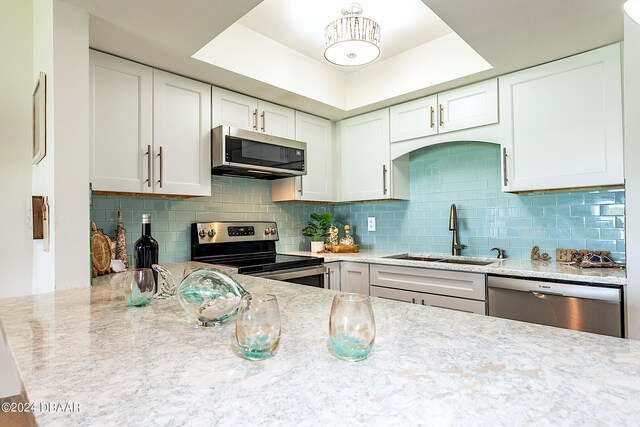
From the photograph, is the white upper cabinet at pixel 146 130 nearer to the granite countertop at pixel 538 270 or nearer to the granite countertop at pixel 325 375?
the granite countertop at pixel 325 375

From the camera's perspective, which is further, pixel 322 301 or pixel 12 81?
pixel 12 81

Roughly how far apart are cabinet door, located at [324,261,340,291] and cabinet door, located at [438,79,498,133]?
1.37 metres

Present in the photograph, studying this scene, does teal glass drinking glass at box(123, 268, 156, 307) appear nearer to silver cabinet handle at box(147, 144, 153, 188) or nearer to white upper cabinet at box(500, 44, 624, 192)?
silver cabinet handle at box(147, 144, 153, 188)

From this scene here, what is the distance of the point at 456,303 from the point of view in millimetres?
2367

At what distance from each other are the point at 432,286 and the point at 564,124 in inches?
51.9

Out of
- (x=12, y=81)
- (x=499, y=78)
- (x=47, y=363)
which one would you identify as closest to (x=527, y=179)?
(x=499, y=78)

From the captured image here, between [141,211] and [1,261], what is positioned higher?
[141,211]

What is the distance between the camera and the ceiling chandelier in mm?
2025

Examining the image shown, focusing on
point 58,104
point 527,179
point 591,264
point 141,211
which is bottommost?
point 591,264

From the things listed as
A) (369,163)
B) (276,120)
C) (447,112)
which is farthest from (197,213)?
(447,112)

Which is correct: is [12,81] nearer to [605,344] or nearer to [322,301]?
[322,301]

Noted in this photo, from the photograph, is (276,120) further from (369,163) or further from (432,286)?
(432,286)

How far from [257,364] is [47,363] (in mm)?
422

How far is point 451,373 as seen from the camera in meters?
0.64
